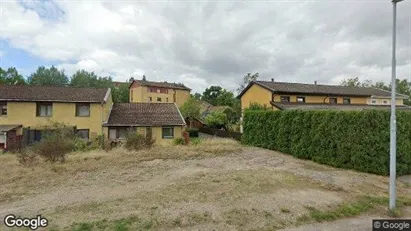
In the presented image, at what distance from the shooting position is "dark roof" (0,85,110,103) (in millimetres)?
24847

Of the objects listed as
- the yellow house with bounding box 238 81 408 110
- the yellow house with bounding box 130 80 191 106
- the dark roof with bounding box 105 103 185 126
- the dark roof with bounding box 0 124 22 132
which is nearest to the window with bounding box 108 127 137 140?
the dark roof with bounding box 105 103 185 126

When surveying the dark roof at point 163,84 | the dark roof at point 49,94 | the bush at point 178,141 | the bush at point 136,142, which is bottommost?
the bush at point 178,141

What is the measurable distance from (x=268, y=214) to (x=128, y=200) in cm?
373

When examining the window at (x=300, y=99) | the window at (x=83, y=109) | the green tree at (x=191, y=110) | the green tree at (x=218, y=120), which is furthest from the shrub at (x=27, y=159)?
the green tree at (x=191, y=110)

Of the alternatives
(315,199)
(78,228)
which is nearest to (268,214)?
(315,199)

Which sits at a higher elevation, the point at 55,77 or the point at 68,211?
the point at 55,77

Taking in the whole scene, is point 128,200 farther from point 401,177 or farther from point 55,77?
point 55,77

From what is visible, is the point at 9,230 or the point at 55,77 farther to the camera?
the point at 55,77

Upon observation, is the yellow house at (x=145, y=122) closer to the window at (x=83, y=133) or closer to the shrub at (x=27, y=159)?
the window at (x=83, y=133)

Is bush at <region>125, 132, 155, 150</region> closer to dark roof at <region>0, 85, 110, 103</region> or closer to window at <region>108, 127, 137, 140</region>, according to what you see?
window at <region>108, 127, 137, 140</region>

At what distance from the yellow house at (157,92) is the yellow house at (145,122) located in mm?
30009

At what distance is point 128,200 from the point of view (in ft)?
23.4

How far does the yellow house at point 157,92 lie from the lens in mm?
61406

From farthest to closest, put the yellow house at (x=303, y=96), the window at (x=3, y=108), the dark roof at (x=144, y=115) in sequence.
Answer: the yellow house at (x=303, y=96) < the dark roof at (x=144, y=115) < the window at (x=3, y=108)
